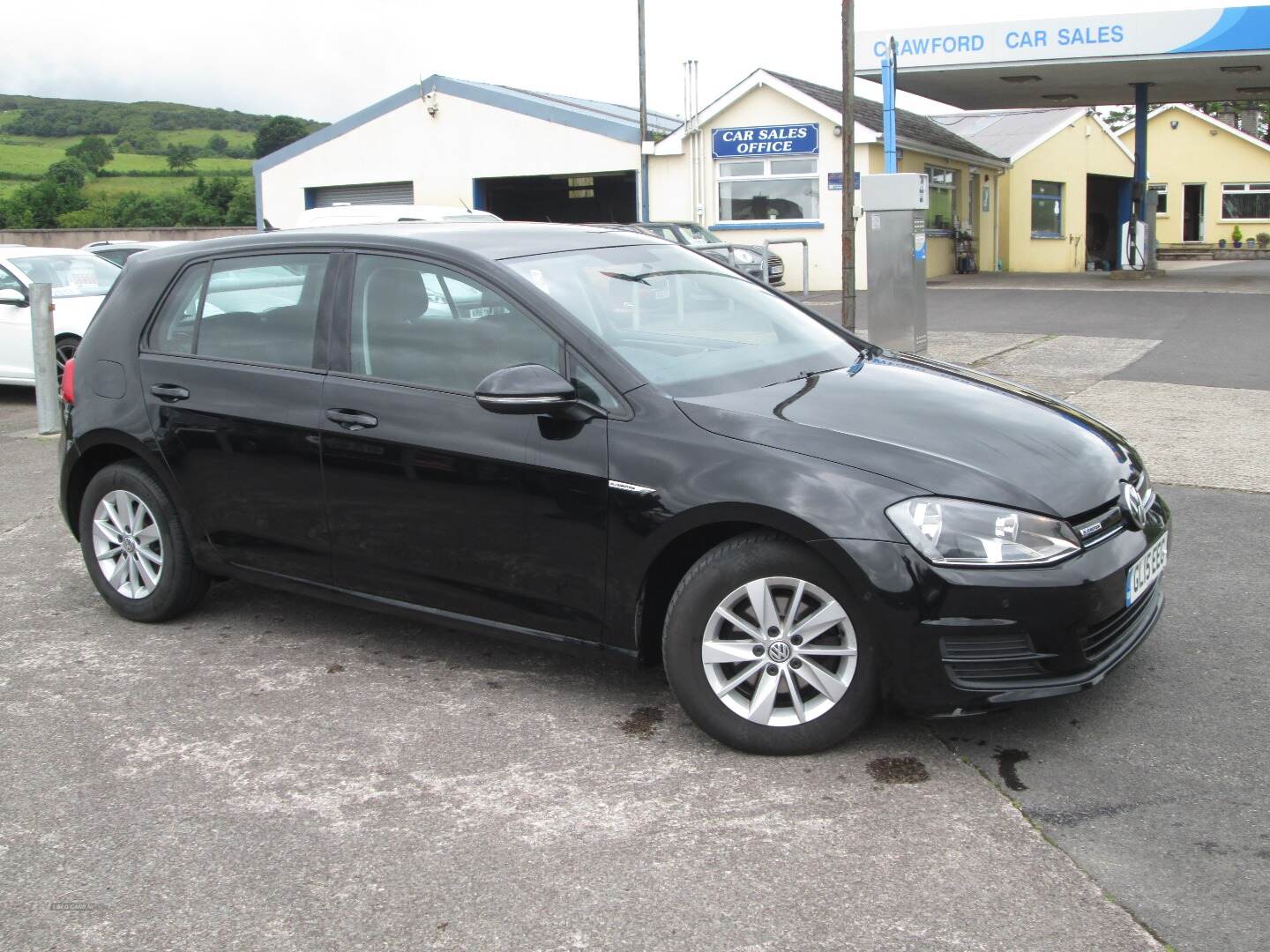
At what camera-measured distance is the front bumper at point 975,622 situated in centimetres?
362

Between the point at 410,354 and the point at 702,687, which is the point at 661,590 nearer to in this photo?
the point at 702,687

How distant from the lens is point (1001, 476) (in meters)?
3.79

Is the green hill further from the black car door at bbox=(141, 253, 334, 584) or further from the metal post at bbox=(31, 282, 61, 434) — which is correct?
the black car door at bbox=(141, 253, 334, 584)

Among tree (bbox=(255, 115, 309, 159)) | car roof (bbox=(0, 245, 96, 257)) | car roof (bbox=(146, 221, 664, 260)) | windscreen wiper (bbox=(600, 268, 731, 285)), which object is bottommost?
windscreen wiper (bbox=(600, 268, 731, 285))

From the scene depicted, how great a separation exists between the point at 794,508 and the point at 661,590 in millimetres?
613

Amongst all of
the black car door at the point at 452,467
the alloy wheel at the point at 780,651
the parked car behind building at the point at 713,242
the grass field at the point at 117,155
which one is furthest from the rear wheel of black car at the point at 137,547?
the grass field at the point at 117,155

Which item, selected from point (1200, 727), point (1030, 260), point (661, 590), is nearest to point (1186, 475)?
Result: point (1200, 727)

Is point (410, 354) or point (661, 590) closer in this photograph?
point (661, 590)

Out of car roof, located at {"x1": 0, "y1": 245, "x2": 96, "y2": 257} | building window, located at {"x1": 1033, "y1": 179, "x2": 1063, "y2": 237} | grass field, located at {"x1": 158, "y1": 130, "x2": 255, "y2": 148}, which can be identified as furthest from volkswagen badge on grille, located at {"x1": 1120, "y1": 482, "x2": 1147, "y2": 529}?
grass field, located at {"x1": 158, "y1": 130, "x2": 255, "y2": 148}

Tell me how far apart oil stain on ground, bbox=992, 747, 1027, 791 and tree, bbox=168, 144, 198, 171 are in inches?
2658

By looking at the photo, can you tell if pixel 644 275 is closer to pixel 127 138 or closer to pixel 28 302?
pixel 28 302

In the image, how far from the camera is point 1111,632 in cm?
388

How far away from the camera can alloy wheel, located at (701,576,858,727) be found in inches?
149

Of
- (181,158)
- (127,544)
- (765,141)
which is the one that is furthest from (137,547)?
(181,158)
